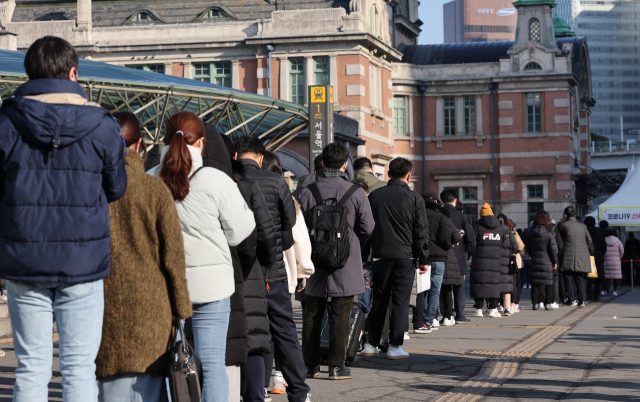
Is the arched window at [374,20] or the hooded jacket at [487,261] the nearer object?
the hooded jacket at [487,261]

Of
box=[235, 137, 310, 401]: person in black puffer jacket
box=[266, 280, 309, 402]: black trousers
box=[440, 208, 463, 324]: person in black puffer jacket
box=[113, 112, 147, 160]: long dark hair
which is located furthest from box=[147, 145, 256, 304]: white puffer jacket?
box=[440, 208, 463, 324]: person in black puffer jacket

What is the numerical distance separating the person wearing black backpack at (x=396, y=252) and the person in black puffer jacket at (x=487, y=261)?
5.41m

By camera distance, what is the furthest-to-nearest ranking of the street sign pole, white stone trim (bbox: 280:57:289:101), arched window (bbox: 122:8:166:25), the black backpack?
arched window (bbox: 122:8:166:25)
white stone trim (bbox: 280:57:289:101)
the street sign pole
the black backpack

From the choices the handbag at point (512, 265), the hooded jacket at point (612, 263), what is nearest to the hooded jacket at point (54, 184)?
the handbag at point (512, 265)

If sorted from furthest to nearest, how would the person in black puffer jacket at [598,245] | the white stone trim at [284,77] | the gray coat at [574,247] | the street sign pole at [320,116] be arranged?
the white stone trim at [284,77]
the person in black puffer jacket at [598,245]
the street sign pole at [320,116]
the gray coat at [574,247]

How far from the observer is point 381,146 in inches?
1629

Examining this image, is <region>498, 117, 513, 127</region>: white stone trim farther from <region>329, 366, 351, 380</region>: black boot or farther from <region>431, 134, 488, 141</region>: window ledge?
<region>329, 366, 351, 380</region>: black boot

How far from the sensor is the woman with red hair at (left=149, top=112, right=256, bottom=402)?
4863mm

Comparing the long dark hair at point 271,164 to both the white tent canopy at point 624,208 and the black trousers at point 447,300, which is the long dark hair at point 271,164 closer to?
the black trousers at point 447,300

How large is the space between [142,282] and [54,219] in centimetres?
52

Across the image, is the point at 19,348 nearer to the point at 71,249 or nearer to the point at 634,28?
the point at 71,249

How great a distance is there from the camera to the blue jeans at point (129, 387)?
4.31 m

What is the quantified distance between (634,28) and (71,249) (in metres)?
177

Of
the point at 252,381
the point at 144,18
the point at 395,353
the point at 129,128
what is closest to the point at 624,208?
the point at 395,353
